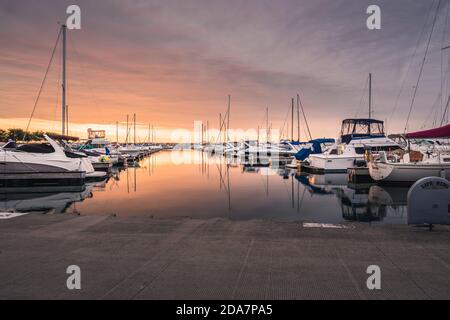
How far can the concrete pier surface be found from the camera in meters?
4.64

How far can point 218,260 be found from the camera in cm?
588

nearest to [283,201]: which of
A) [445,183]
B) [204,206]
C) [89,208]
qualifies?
[204,206]

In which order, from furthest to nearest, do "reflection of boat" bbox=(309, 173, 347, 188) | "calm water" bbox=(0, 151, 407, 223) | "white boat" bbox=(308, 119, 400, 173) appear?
"white boat" bbox=(308, 119, 400, 173), "reflection of boat" bbox=(309, 173, 347, 188), "calm water" bbox=(0, 151, 407, 223)

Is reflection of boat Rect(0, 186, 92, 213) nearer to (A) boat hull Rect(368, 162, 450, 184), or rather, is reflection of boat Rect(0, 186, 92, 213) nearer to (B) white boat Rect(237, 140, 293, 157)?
(A) boat hull Rect(368, 162, 450, 184)

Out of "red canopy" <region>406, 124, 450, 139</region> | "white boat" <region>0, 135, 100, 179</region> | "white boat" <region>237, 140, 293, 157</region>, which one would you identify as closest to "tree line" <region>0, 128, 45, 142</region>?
"white boat" <region>237, 140, 293, 157</region>

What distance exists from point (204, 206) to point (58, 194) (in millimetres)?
10136

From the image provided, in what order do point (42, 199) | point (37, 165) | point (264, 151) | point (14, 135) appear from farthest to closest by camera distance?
1. point (14, 135)
2. point (264, 151)
3. point (37, 165)
4. point (42, 199)

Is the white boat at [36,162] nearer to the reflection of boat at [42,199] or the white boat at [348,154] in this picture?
the reflection of boat at [42,199]

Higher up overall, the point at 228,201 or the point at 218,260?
the point at 218,260

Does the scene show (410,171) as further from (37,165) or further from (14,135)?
(14,135)

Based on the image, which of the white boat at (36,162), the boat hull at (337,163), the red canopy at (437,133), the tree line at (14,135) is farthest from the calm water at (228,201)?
the tree line at (14,135)

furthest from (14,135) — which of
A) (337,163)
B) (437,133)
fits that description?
(437,133)

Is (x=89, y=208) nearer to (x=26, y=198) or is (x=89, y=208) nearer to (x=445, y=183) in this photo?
(x=26, y=198)
